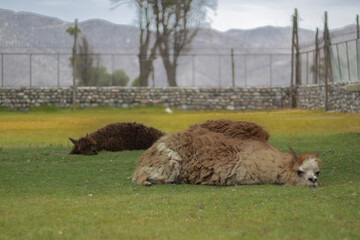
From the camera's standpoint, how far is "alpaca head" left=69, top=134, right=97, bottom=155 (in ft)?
38.4

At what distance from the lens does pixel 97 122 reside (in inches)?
922

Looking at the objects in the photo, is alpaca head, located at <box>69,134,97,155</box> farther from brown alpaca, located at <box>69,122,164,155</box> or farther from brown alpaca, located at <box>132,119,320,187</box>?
brown alpaca, located at <box>132,119,320,187</box>

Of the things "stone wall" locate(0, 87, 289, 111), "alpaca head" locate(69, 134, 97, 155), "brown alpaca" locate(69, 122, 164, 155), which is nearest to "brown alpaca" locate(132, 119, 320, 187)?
"alpaca head" locate(69, 134, 97, 155)

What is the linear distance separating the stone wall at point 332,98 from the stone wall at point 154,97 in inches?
67.3

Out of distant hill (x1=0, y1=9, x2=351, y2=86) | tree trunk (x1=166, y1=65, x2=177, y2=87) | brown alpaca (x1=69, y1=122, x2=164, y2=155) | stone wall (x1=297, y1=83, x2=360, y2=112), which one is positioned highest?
distant hill (x1=0, y1=9, x2=351, y2=86)

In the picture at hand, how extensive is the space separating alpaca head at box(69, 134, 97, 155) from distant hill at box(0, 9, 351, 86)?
869 inches

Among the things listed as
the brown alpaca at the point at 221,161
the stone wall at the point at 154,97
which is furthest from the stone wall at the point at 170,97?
the brown alpaca at the point at 221,161

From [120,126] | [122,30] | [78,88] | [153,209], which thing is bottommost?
[153,209]

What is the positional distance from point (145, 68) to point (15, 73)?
10029 millimetres

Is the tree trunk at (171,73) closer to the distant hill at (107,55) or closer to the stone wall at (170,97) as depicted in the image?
the distant hill at (107,55)

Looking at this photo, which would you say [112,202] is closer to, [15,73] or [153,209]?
[153,209]

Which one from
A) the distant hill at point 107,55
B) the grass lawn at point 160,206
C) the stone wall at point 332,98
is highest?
the distant hill at point 107,55

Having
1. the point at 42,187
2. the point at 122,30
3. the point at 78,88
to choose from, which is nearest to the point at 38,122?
the point at 78,88

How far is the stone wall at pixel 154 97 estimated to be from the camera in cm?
3170
